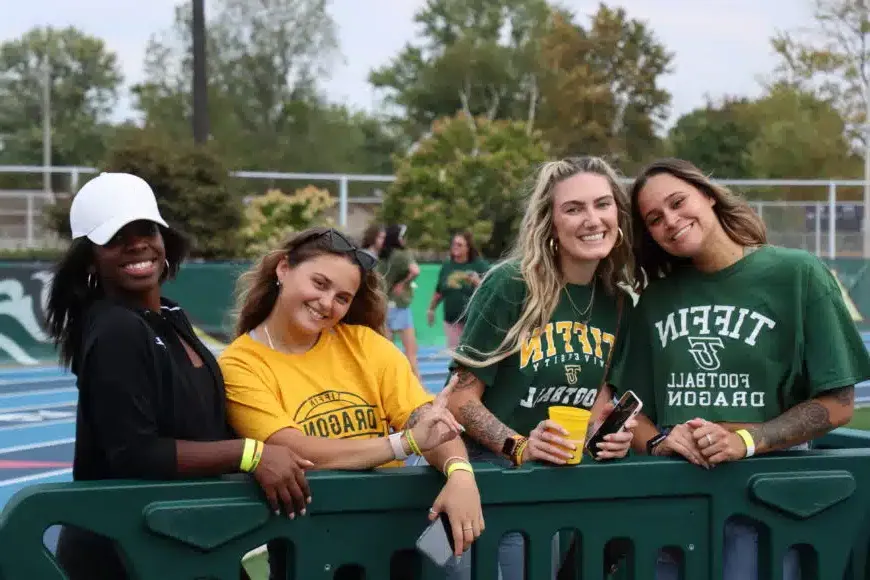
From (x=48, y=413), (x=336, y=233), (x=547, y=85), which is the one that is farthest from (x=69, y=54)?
(x=336, y=233)

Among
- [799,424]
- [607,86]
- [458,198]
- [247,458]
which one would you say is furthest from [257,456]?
[607,86]

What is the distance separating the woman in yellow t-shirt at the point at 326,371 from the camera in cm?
320

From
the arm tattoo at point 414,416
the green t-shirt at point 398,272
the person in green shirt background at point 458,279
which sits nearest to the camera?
the arm tattoo at point 414,416

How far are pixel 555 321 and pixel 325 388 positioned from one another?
835 millimetres

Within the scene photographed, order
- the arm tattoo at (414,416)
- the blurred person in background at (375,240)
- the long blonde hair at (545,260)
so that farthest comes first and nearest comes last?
the blurred person in background at (375,240) < the long blonde hair at (545,260) < the arm tattoo at (414,416)

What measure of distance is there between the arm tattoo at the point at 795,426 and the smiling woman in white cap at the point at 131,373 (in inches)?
51.2

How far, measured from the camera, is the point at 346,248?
11.7 ft

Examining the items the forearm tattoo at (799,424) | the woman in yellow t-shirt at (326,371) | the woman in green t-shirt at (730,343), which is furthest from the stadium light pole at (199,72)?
the forearm tattoo at (799,424)

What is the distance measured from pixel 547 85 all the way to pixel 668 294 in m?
66.2

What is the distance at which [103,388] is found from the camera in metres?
2.87

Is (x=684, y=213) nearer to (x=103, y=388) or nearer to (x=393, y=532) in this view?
(x=393, y=532)

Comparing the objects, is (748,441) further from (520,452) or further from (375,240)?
(375,240)

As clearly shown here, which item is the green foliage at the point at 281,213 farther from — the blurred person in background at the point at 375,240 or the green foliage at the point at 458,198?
the blurred person in background at the point at 375,240

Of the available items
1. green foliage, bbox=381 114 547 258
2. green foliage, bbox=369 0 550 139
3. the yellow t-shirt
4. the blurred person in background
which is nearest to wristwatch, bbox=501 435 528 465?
the yellow t-shirt
